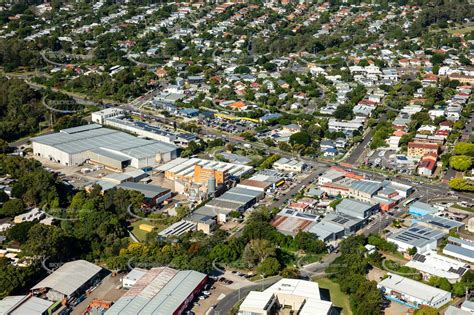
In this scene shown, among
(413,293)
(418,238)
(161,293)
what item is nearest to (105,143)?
(161,293)

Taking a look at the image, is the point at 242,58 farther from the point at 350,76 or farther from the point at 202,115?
the point at 202,115

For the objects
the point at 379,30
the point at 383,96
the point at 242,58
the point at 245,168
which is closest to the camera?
the point at 245,168

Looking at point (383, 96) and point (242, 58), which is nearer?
point (383, 96)

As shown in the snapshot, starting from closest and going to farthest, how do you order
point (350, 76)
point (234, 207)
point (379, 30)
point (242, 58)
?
point (234, 207) < point (350, 76) < point (242, 58) < point (379, 30)

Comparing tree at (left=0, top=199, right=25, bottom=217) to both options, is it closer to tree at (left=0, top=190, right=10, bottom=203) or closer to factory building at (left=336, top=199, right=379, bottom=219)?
tree at (left=0, top=190, right=10, bottom=203)

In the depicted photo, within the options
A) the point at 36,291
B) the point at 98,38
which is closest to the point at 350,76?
the point at 98,38
